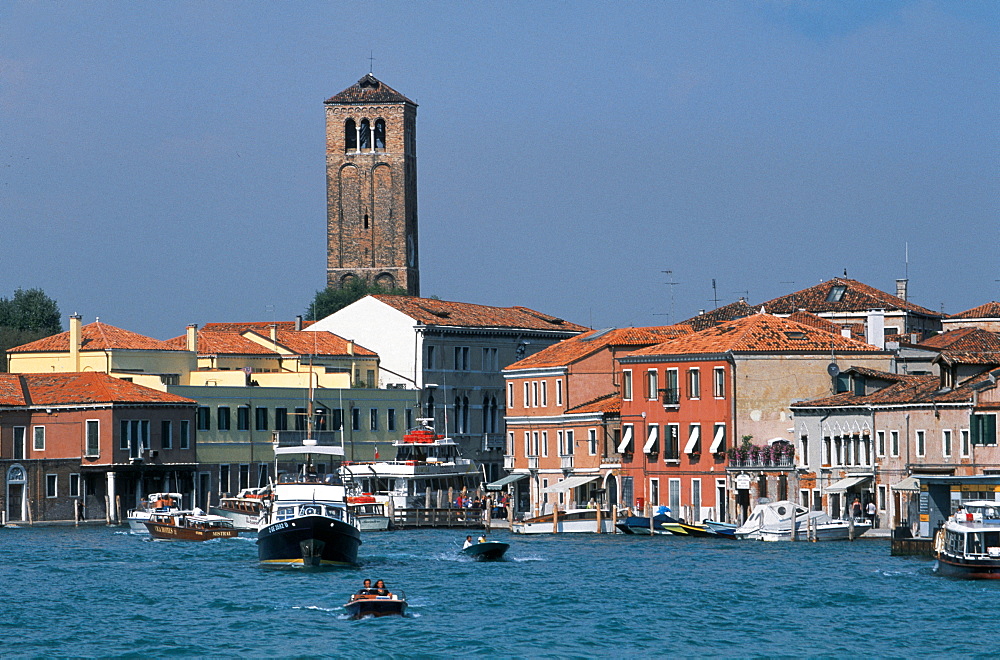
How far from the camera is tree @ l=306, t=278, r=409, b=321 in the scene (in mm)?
128250

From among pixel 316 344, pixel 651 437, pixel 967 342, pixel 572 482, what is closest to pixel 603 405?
pixel 572 482

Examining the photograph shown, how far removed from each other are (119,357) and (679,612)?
48.1 m

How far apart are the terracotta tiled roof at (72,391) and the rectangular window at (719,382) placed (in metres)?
23.8

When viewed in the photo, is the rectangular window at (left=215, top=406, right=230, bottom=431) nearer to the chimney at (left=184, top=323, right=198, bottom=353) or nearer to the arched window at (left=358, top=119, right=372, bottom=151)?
the chimney at (left=184, top=323, right=198, bottom=353)

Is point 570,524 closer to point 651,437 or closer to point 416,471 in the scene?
point 651,437

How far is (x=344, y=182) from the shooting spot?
136 meters

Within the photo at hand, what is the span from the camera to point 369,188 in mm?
136125

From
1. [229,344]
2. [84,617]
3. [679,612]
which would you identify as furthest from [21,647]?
[229,344]

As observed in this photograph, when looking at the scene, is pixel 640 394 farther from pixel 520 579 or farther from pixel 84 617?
pixel 84 617

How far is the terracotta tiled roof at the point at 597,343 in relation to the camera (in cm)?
8912

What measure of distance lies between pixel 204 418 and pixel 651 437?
853 inches

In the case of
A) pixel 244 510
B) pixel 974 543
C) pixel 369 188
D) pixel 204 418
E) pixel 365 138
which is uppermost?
pixel 365 138

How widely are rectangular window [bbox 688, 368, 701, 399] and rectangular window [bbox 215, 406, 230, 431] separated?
2362 centimetres

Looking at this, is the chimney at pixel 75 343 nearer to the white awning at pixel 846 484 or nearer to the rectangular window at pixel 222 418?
the rectangular window at pixel 222 418
